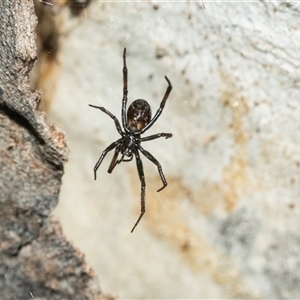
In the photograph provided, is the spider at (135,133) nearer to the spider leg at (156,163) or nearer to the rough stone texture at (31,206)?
the spider leg at (156,163)

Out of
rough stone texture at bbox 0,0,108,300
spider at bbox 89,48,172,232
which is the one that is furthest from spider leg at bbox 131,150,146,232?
rough stone texture at bbox 0,0,108,300

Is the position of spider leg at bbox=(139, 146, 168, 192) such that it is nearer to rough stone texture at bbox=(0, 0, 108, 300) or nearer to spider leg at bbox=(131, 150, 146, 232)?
spider leg at bbox=(131, 150, 146, 232)

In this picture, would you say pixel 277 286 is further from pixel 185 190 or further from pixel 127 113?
pixel 127 113

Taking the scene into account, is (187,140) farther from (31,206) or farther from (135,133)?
(31,206)

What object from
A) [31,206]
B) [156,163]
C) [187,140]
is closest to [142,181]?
[156,163]

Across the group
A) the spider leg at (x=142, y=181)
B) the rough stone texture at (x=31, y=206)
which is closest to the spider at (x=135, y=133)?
the spider leg at (x=142, y=181)

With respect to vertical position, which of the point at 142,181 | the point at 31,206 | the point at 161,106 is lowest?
the point at 31,206
